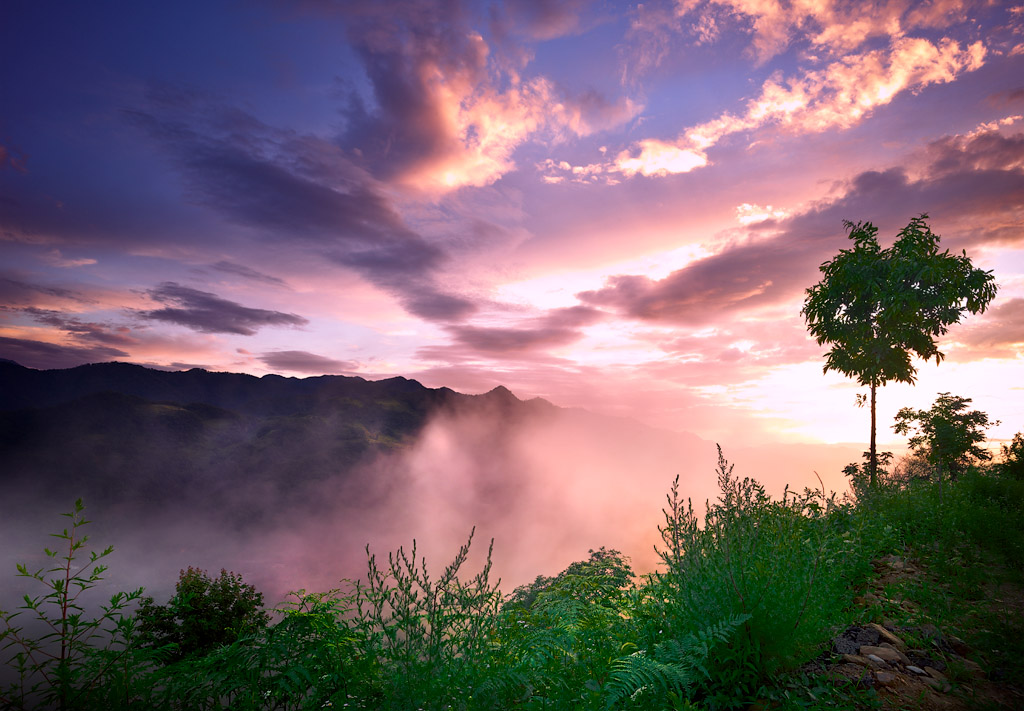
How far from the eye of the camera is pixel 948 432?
16.2 m

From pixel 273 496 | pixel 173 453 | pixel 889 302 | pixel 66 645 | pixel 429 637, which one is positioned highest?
pixel 889 302

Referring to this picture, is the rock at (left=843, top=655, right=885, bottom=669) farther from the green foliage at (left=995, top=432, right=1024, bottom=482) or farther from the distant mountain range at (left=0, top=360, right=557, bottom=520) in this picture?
the distant mountain range at (left=0, top=360, right=557, bottom=520)

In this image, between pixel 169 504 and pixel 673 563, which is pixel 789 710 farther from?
pixel 169 504

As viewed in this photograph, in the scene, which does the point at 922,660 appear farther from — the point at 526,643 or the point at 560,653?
the point at 526,643

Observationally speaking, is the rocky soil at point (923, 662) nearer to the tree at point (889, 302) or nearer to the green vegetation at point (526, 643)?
the green vegetation at point (526, 643)

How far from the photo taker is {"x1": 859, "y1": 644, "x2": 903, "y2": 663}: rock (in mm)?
3893

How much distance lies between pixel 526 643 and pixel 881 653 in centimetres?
315

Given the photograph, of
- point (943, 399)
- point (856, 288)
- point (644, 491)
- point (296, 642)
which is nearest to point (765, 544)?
point (296, 642)

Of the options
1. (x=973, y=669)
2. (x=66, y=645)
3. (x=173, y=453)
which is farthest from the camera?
(x=173, y=453)

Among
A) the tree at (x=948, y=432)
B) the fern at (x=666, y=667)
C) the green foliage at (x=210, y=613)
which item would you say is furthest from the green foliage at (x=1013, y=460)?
the green foliage at (x=210, y=613)

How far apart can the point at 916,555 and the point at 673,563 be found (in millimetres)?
5709

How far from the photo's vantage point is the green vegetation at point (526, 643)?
276 cm

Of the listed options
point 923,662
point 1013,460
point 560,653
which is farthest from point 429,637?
point 1013,460

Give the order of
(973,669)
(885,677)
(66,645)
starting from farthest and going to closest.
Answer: (973,669)
(885,677)
(66,645)
